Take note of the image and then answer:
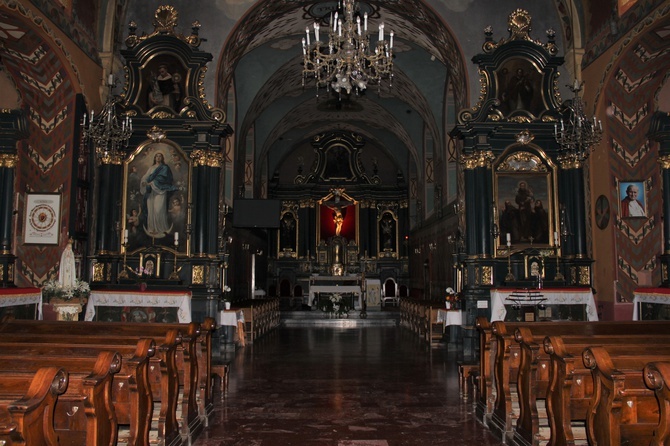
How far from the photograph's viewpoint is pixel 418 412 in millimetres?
6586

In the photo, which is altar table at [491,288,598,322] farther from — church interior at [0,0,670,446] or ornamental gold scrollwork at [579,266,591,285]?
ornamental gold scrollwork at [579,266,591,285]

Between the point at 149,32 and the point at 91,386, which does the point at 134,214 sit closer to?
the point at 149,32

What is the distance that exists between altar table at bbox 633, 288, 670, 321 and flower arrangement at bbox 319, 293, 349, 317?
34.7 feet

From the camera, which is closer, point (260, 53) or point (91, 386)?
point (91, 386)

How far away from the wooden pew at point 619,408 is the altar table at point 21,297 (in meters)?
8.37

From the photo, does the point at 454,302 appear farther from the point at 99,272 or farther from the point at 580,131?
the point at 99,272

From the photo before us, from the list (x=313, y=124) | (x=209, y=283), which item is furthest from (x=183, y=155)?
(x=313, y=124)

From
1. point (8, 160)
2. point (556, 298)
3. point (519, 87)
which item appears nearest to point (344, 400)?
point (556, 298)

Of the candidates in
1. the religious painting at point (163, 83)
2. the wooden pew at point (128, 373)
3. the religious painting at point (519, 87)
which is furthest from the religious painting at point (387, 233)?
the wooden pew at point (128, 373)

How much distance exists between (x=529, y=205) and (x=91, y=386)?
1101cm

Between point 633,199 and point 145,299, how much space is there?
9.80 m

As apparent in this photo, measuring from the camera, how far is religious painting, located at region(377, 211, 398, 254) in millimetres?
29234

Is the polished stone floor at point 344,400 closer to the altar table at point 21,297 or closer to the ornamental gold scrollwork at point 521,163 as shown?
the altar table at point 21,297

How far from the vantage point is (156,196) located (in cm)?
1291
